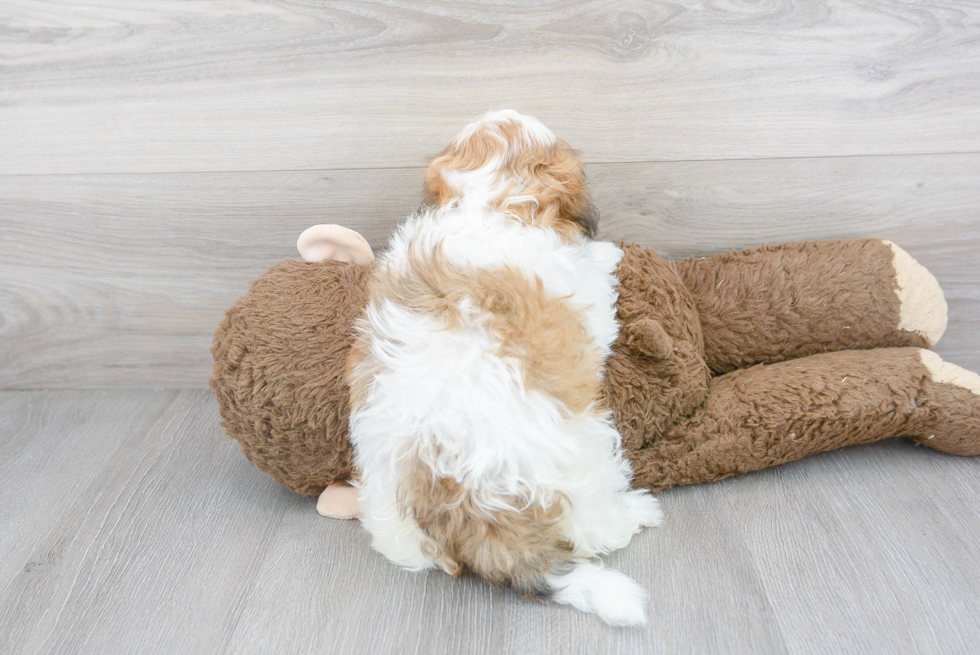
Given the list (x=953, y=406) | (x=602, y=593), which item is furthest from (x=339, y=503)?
(x=953, y=406)

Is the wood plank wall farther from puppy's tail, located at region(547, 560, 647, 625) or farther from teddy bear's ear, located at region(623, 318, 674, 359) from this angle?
puppy's tail, located at region(547, 560, 647, 625)

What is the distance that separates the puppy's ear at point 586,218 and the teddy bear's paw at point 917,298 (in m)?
0.54

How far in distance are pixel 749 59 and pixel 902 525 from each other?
2.55 feet

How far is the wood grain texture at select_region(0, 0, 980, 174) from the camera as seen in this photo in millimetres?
1125

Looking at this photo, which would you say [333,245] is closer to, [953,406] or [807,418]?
[807,418]

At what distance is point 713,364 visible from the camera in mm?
1181

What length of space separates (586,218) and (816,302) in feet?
1.46

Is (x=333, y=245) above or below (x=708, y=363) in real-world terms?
above

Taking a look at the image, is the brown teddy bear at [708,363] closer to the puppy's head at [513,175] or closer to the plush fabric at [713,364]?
the plush fabric at [713,364]

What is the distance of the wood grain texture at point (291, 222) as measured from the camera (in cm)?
121

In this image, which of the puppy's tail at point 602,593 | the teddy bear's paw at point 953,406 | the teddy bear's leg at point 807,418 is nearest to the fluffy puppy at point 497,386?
the puppy's tail at point 602,593

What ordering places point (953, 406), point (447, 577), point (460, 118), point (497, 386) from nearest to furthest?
point (497, 386), point (447, 577), point (953, 406), point (460, 118)

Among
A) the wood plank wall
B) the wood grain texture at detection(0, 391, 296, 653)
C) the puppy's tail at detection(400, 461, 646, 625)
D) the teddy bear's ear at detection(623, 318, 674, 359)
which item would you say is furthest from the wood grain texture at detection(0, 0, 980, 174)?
the puppy's tail at detection(400, 461, 646, 625)

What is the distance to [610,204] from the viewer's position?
1.23 meters
